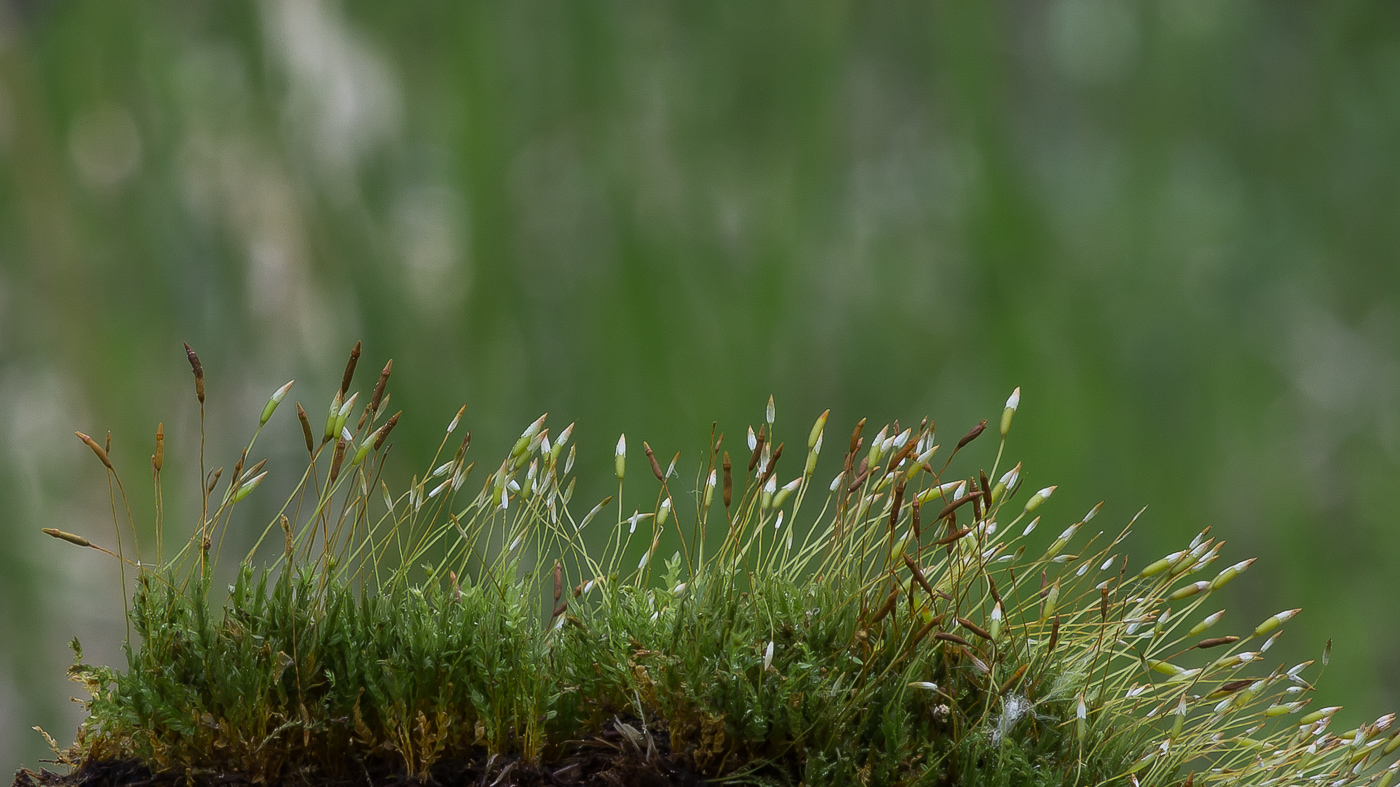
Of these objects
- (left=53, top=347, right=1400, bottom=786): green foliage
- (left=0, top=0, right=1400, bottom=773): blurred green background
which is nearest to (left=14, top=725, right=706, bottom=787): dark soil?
(left=53, top=347, right=1400, bottom=786): green foliage

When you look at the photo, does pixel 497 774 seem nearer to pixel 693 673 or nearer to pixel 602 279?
pixel 693 673

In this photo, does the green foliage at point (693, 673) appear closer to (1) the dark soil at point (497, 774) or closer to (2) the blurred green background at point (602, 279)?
(1) the dark soil at point (497, 774)

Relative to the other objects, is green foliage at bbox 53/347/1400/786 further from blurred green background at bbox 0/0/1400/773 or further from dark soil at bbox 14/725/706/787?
blurred green background at bbox 0/0/1400/773

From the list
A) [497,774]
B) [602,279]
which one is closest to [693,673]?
[497,774]

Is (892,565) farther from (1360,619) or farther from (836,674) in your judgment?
(1360,619)

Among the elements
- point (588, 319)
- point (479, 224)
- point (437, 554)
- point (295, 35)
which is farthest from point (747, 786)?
point (295, 35)

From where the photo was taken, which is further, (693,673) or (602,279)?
(602,279)
